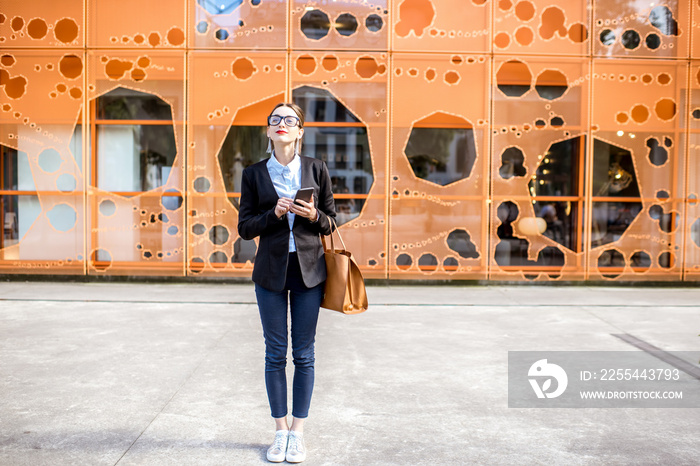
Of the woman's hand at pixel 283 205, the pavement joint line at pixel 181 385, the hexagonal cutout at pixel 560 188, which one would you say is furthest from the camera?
the hexagonal cutout at pixel 560 188

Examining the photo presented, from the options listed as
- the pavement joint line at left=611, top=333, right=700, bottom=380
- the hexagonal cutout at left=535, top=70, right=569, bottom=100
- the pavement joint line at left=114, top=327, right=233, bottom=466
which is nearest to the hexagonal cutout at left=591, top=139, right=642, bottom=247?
the hexagonal cutout at left=535, top=70, right=569, bottom=100

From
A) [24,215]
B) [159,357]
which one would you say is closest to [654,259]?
[159,357]

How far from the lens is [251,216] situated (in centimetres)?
376

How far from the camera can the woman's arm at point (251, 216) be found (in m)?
3.58

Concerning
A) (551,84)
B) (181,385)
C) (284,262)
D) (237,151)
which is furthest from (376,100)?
(284,262)

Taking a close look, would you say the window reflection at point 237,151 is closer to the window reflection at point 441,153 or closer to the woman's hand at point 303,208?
the window reflection at point 441,153

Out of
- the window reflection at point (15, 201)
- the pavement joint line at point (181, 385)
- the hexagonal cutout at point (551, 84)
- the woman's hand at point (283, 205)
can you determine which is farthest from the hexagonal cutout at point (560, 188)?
the window reflection at point (15, 201)

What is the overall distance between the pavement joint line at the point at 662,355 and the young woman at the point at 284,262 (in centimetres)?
352

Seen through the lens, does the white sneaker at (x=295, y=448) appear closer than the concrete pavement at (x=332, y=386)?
Yes

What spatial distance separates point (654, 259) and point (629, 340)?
4.79 meters

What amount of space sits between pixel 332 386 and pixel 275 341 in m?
1.48

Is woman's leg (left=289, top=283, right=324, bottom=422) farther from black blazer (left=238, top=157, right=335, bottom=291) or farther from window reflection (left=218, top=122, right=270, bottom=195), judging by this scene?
window reflection (left=218, top=122, right=270, bottom=195)

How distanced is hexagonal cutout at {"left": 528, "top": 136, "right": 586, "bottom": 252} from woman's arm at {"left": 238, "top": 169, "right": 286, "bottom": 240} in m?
7.73

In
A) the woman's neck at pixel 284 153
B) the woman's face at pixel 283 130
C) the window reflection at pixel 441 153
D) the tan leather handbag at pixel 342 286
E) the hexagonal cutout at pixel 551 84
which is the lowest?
the tan leather handbag at pixel 342 286
